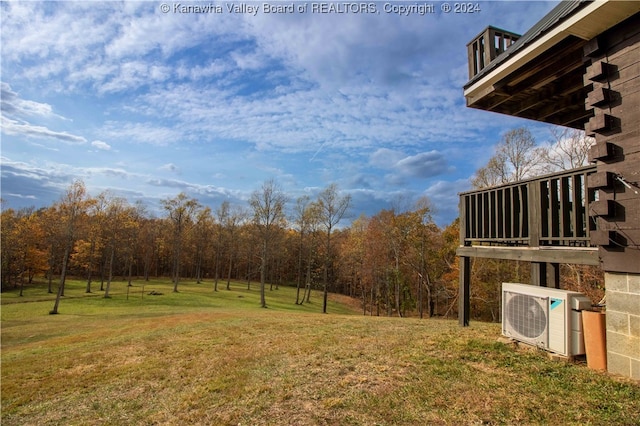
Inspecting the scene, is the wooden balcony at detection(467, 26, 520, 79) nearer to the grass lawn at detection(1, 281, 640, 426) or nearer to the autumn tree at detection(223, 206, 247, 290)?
the grass lawn at detection(1, 281, 640, 426)

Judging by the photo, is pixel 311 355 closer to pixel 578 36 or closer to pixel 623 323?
pixel 623 323

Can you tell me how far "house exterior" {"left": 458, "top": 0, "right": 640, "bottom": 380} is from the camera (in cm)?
340

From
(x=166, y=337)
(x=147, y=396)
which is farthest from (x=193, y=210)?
(x=147, y=396)

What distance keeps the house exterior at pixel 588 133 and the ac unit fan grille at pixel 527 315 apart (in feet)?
2.26

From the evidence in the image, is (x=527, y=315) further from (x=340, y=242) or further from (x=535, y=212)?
(x=340, y=242)

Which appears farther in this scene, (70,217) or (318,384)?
(70,217)

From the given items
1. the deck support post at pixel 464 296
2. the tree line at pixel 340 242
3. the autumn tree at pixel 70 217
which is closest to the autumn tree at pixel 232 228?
the tree line at pixel 340 242

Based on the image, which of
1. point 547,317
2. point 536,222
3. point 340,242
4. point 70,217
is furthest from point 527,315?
point 340,242

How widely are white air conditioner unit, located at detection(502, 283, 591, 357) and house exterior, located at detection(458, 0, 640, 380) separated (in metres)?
0.35

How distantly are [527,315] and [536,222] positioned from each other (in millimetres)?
1746

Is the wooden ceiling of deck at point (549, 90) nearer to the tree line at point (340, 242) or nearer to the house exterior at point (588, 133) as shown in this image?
the house exterior at point (588, 133)

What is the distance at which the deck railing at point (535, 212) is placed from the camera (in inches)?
179

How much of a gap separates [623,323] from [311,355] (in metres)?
4.10

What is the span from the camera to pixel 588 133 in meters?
3.85
